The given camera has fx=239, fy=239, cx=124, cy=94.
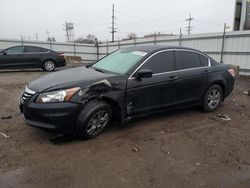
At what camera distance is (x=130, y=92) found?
4.20 m

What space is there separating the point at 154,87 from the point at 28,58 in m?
10.5

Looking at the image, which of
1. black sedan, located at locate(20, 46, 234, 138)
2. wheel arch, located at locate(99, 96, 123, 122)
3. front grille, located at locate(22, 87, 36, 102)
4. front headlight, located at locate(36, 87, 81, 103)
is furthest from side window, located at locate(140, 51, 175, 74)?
front grille, located at locate(22, 87, 36, 102)

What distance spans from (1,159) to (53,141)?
79 centimetres

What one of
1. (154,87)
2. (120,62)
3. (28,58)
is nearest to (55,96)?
(120,62)

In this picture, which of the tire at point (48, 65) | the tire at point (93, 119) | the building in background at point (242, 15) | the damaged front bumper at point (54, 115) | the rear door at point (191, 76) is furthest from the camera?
the tire at point (48, 65)

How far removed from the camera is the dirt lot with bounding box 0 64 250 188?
2912mm

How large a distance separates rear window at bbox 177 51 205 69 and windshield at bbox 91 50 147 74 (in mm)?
898

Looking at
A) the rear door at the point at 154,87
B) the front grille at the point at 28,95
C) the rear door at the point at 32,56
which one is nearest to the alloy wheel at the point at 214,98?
the rear door at the point at 154,87

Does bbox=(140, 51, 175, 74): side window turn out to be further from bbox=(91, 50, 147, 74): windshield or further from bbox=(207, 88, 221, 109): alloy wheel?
bbox=(207, 88, 221, 109): alloy wheel

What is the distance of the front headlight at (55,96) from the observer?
3592 mm

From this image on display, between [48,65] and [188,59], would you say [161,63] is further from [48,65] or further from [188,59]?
[48,65]

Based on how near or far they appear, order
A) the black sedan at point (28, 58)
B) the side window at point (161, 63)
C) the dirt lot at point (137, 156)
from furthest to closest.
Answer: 1. the black sedan at point (28, 58)
2. the side window at point (161, 63)
3. the dirt lot at point (137, 156)

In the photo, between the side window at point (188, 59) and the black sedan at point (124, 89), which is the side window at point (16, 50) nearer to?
the black sedan at point (124, 89)

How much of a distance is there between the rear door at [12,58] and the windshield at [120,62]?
931cm
